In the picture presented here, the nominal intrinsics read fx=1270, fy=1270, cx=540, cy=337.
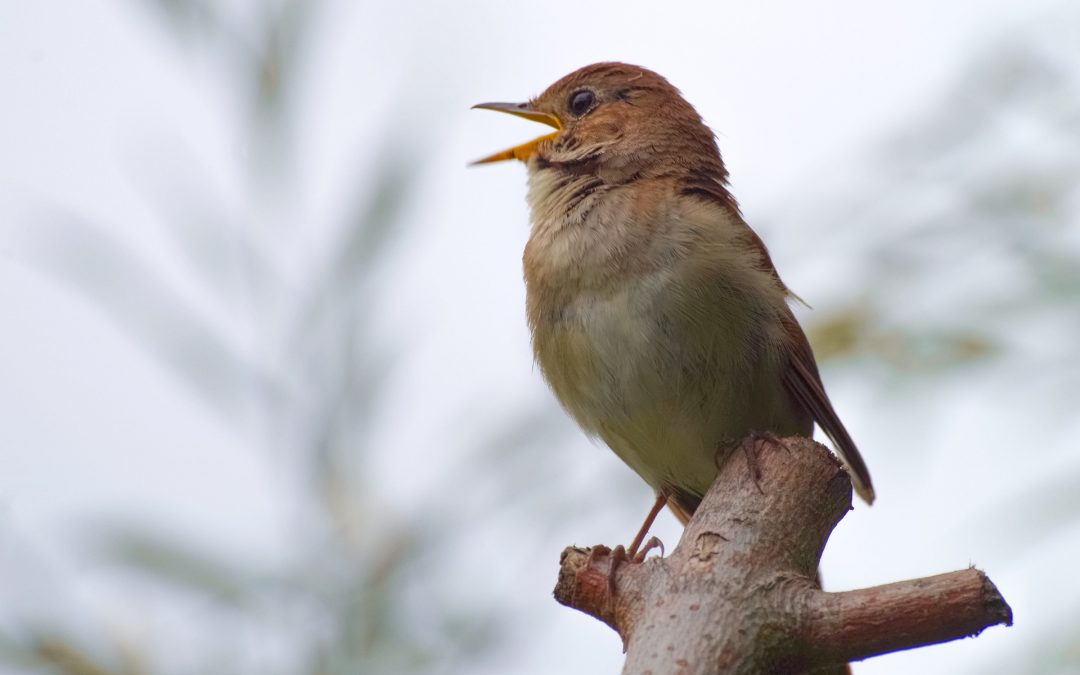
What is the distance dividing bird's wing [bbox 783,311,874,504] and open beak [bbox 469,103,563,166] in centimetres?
117

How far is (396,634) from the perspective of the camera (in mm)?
2568

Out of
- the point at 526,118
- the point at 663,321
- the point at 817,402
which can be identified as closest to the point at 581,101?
the point at 526,118

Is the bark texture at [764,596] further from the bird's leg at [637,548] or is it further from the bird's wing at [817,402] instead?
the bird's wing at [817,402]

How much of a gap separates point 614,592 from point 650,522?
1758mm

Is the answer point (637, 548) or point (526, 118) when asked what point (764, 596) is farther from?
point (526, 118)

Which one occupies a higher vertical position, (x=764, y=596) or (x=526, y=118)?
(x=526, y=118)

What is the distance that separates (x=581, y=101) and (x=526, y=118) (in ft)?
0.80

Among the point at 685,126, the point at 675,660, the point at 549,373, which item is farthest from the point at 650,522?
the point at 675,660

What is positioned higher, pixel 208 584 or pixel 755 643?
pixel 208 584

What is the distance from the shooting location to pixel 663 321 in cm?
363

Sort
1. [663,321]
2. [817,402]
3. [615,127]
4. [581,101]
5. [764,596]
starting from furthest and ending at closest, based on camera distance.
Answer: [581,101] < [615,127] < [817,402] < [663,321] < [764,596]

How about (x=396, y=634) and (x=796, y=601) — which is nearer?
(x=796, y=601)

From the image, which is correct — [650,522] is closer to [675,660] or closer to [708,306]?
[708,306]

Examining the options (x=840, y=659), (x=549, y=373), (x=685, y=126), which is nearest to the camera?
(x=840, y=659)
